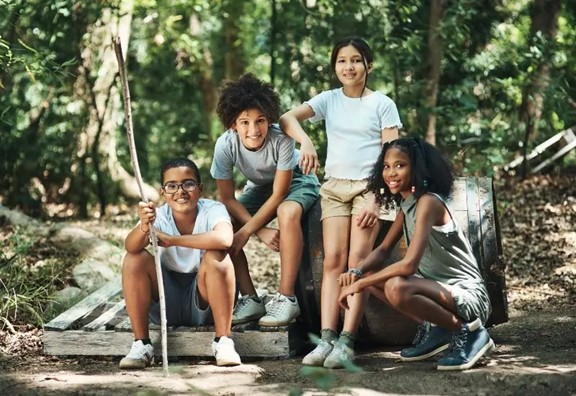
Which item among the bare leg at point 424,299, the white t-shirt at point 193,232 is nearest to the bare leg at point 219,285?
the white t-shirt at point 193,232

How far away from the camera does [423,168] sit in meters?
4.07

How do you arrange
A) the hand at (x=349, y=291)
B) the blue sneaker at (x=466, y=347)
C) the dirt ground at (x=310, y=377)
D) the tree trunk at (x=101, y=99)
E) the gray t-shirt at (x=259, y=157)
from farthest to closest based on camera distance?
the tree trunk at (x=101, y=99)
the gray t-shirt at (x=259, y=157)
the hand at (x=349, y=291)
the blue sneaker at (x=466, y=347)
the dirt ground at (x=310, y=377)

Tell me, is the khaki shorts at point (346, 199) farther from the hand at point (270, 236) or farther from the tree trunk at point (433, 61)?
the tree trunk at point (433, 61)

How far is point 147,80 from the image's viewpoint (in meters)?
13.1

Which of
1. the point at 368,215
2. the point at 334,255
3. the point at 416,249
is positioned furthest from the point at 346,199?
the point at 416,249

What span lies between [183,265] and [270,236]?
49 cm

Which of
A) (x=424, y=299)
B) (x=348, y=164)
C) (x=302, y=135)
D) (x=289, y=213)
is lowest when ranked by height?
(x=424, y=299)

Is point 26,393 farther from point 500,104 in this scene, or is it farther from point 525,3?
point 525,3

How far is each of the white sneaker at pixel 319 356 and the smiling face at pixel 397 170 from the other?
0.83 metres

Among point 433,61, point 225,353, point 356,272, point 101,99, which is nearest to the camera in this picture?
point 356,272

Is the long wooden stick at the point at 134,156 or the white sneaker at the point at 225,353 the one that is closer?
the long wooden stick at the point at 134,156

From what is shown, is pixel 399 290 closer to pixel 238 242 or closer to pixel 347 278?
pixel 347 278

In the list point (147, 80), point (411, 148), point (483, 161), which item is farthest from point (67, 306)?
point (147, 80)

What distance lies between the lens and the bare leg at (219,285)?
13.9 feet
